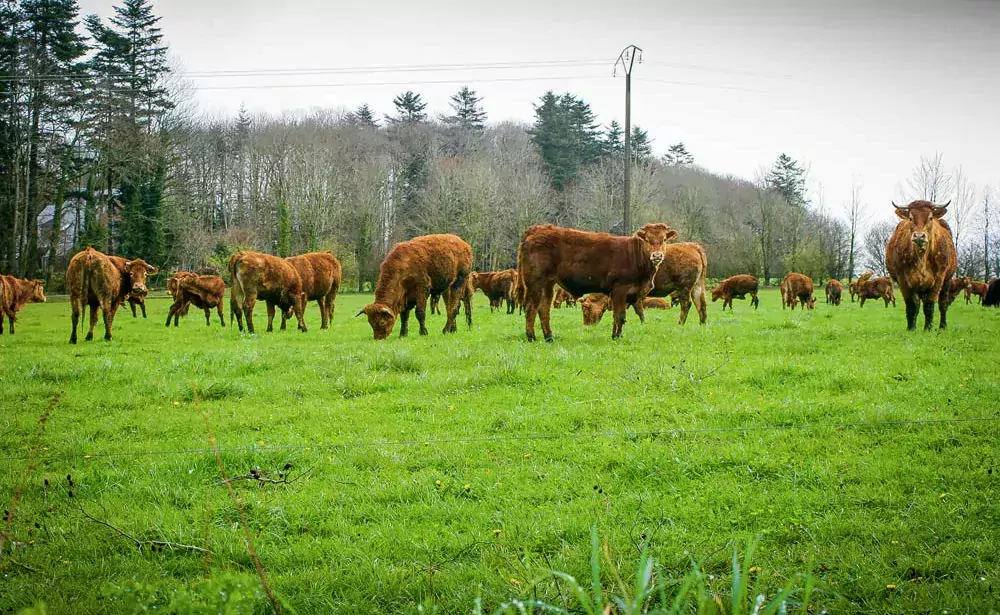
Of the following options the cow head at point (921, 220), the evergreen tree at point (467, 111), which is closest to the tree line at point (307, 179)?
the evergreen tree at point (467, 111)

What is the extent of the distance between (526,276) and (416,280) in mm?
3151

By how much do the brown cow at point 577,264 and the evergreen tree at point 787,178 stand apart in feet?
219

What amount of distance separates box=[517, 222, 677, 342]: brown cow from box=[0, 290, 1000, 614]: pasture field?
3.66m

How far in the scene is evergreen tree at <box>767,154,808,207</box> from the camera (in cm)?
7331

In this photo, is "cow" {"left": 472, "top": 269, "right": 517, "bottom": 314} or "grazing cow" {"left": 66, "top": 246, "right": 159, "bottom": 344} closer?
"grazing cow" {"left": 66, "top": 246, "right": 159, "bottom": 344}

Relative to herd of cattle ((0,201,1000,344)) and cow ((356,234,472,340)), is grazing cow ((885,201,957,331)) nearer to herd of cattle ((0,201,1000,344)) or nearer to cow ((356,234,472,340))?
herd of cattle ((0,201,1000,344))

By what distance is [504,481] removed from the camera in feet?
14.6

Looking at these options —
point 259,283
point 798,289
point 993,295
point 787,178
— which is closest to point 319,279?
point 259,283

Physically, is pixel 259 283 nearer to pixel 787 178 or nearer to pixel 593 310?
pixel 593 310

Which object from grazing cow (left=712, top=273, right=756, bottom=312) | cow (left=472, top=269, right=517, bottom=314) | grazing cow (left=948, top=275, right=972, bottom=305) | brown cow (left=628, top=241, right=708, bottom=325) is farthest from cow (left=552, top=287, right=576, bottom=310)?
grazing cow (left=948, top=275, right=972, bottom=305)

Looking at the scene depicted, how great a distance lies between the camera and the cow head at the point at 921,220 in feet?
36.7

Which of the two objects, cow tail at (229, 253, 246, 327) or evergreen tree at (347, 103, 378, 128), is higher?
evergreen tree at (347, 103, 378, 128)

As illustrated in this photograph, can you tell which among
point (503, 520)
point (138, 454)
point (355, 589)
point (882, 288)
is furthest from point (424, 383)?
point (882, 288)

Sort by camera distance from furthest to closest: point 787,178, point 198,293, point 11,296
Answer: point 787,178 → point 198,293 → point 11,296
